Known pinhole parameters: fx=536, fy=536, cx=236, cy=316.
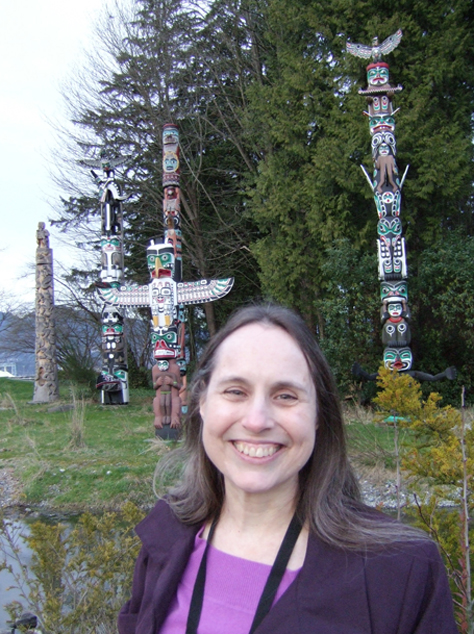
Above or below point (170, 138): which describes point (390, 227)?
below

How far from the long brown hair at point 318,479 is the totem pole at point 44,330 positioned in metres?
11.7

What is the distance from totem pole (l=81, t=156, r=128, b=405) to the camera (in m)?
11.2

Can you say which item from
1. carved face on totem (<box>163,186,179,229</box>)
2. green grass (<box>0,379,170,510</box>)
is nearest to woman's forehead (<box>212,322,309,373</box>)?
green grass (<box>0,379,170,510</box>)

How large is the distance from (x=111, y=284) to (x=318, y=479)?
10.6 metres

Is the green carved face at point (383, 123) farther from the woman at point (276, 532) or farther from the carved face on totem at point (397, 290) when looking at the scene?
the woman at point (276, 532)

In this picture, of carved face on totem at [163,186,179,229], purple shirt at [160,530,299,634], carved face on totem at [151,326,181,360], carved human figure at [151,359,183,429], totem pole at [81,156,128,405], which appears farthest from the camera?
totem pole at [81,156,128,405]

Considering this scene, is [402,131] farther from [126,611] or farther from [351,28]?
[126,611]

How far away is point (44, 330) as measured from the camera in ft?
42.6

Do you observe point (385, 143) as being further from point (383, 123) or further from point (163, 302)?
point (163, 302)

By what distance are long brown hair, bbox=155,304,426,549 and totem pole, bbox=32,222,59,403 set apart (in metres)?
11.7

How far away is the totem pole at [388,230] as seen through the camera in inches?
328

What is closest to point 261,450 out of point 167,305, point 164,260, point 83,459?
point 83,459

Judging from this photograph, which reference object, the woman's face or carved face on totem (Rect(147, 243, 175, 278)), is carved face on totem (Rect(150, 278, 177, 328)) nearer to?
carved face on totem (Rect(147, 243, 175, 278))

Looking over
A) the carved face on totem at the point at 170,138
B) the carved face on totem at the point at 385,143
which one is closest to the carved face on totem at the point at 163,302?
the carved face on totem at the point at 170,138
